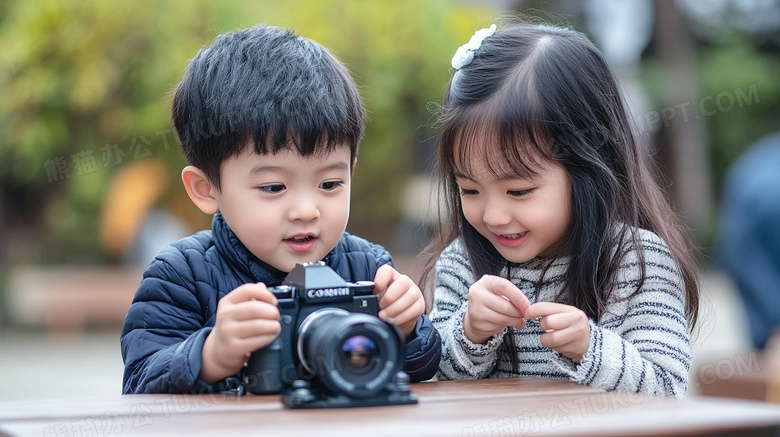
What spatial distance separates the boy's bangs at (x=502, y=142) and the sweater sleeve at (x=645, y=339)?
323 millimetres

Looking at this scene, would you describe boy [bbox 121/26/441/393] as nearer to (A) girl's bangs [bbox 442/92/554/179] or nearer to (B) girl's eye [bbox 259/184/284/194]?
(B) girl's eye [bbox 259/184/284/194]

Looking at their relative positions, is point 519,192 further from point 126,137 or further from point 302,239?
point 126,137

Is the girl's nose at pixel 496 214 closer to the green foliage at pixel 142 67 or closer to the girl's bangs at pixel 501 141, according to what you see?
the girl's bangs at pixel 501 141

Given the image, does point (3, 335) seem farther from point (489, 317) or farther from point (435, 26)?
point (489, 317)

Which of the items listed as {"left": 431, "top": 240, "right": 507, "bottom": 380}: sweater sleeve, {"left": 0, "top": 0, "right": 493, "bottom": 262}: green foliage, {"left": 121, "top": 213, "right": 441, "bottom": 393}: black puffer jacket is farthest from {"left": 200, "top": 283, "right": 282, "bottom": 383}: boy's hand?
{"left": 0, "top": 0, "right": 493, "bottom": 262}: green foliage

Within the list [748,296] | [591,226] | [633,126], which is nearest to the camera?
[591,226]

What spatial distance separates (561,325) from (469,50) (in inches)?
31.2

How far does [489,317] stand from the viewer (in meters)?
1.89

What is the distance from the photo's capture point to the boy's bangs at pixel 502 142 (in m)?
2.06

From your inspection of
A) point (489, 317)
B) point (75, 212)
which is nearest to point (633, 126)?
point (489, 317)

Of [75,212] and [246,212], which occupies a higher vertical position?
[75,212]

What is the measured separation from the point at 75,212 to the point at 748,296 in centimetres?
1160

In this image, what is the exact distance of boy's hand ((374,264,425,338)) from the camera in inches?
69.8

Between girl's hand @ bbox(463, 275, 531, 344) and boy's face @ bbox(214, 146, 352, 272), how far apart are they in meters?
0.33
